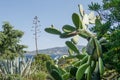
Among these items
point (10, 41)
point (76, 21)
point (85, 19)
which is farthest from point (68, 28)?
point (10, 41)

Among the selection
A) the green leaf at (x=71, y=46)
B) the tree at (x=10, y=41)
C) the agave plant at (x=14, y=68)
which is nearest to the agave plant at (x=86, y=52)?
the green leaf at (x=71, y=46)

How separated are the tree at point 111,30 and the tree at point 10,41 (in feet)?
102

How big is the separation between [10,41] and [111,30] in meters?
33.1

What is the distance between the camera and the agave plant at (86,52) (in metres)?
7.38

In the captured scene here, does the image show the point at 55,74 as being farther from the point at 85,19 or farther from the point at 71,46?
the point at 85,19

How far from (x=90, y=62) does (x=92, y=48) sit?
32cm

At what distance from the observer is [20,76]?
14.1 m

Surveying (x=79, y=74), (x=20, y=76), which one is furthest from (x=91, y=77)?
(x=20, y=76)

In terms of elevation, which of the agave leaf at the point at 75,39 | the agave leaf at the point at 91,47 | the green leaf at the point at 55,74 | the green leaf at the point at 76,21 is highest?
the green leaf at the point at 76,21

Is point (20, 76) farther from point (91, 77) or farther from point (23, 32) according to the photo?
point (23, 32)

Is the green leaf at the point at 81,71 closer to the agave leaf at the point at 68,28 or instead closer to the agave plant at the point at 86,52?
the agave plant at the point at 86,52

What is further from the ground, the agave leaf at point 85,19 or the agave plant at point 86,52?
the agave leaf at point 85,19

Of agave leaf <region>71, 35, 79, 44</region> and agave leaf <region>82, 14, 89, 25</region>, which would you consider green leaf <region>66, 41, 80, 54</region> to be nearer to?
agave leaf <region>71, 35, 79, 44</region>

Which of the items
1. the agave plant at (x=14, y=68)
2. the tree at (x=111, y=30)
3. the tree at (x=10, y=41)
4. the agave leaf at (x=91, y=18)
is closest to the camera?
the tree at (x=111, y=30)
